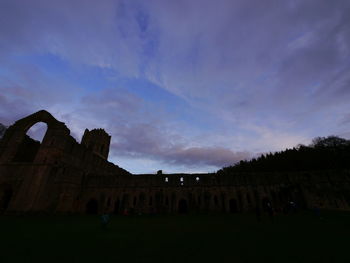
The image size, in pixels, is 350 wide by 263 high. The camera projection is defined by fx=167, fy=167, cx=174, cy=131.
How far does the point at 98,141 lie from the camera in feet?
180

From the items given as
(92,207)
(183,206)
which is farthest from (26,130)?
(183,206)

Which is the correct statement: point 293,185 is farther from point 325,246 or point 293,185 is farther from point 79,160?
point 79,160

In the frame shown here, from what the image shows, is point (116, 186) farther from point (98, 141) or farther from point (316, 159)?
point (316, 159)

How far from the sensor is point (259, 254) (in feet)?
21.0

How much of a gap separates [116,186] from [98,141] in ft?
86.6

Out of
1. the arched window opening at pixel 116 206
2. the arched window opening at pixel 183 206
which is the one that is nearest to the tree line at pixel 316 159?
the arched window opening at pixel 183 206

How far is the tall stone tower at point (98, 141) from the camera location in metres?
54.2

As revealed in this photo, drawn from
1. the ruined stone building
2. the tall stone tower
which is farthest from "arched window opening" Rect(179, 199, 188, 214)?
the tall stone tower

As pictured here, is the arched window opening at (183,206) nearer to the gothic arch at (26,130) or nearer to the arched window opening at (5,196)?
the gothic arch at (26,130)

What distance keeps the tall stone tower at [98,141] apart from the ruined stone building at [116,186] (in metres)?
19.7

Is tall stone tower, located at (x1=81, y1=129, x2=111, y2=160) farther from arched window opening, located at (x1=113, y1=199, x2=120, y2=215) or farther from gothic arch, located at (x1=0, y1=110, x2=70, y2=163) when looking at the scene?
arched window opening, located at (x1=113, y1=199, x2=120, y2=215)

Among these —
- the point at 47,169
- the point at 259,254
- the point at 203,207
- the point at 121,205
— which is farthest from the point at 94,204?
the point at 259,254

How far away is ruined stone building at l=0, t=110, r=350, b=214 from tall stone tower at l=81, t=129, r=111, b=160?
64.7ft

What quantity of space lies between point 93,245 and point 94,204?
95.8 ft
